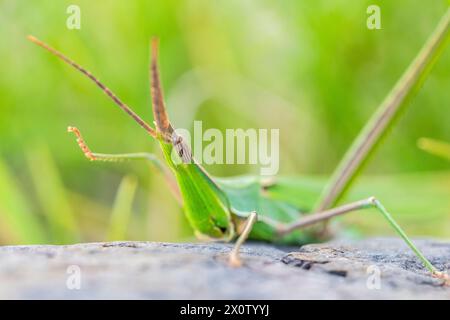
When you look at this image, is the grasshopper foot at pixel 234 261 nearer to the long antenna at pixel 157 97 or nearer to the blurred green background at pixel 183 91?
the long antenna at pixel 157 97

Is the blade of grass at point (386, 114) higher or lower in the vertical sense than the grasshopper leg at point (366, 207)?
higher

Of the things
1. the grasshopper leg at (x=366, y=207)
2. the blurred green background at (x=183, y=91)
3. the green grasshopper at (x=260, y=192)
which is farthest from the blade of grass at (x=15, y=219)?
the grasshopper leg at (x=366, y=207)

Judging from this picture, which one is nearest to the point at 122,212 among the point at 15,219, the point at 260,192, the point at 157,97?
the point at 15,219

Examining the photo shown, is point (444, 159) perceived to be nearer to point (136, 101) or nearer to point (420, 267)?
point (136, 101)

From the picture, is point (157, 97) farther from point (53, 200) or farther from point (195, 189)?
point (53, 200)

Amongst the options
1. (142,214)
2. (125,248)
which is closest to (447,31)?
(125,248)

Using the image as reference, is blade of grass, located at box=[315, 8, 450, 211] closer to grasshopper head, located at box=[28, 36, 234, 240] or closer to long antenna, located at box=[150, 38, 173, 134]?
grasshopper head, located at box=[28, 36, 234, 240]
